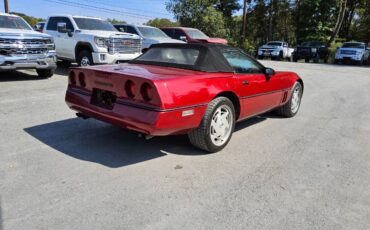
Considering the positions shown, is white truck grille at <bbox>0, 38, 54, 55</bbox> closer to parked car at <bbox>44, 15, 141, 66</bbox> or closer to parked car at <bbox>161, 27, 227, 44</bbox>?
parked car at <bbox>44, 15, 141, 66</bbox>

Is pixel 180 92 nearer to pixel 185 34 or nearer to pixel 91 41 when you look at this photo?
pixel 91 41

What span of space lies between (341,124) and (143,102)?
415cm

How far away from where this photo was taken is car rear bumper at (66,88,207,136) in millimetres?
3533

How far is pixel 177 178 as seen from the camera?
139 inches

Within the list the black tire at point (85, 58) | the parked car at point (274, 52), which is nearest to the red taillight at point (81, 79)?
the black tire at point (85, 58)

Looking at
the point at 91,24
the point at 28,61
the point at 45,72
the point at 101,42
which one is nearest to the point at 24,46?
the point at 28,61

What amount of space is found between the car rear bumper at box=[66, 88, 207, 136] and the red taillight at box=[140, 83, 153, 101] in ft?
0.45

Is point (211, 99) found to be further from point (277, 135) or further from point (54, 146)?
point (54, 146)

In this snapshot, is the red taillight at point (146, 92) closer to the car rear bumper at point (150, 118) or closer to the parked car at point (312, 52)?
the car rear bumper at point (150, 118)

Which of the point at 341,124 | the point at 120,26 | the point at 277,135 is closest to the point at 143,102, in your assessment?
the point at 277,135

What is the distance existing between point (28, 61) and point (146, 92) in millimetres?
6466

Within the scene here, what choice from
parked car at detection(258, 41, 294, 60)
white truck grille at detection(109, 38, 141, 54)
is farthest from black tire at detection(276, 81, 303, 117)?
parked car at detection(258, 41, 294, 60)

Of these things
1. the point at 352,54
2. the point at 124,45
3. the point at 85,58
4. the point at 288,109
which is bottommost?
the point at 288,109

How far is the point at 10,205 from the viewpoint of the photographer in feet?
9.39
